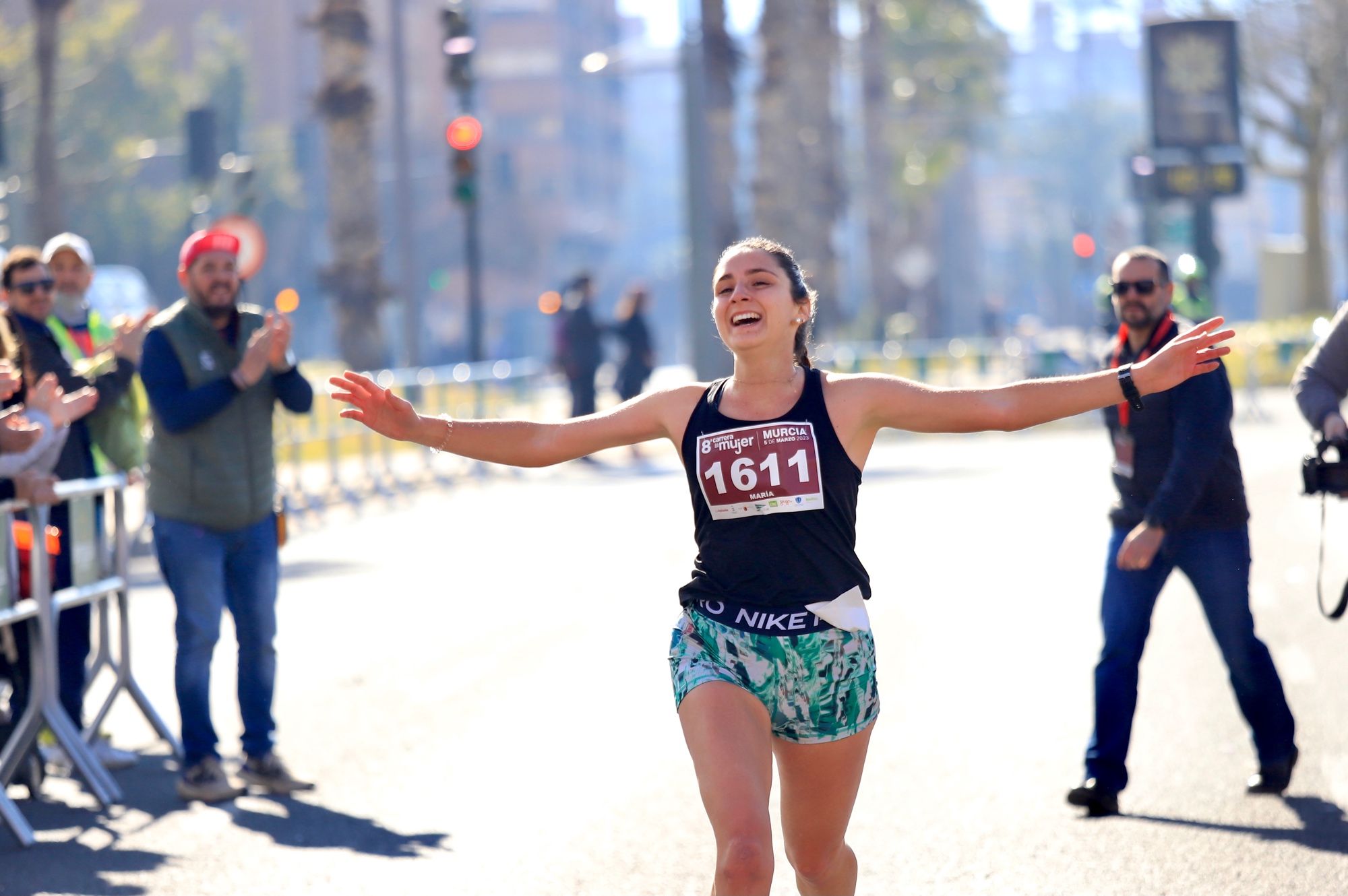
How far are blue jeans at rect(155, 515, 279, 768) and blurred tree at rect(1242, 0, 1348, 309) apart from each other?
39.0 meters

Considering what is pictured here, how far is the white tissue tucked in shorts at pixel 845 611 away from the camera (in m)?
4.82

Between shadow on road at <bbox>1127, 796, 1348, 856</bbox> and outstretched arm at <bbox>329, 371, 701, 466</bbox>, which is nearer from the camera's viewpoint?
outstretched arm at <bbox>329, 371, 701, 466</bbox>

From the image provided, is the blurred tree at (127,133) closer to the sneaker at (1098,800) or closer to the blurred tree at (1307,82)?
the blurred tree at (1307,82)

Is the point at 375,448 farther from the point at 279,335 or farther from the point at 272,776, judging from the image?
the point at 279,335

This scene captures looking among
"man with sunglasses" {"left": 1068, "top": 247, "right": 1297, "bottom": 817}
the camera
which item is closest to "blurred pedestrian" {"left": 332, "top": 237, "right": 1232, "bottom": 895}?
the camera

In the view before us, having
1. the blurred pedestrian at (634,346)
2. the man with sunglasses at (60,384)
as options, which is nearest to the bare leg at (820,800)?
the man with sunglasses at (60,384)

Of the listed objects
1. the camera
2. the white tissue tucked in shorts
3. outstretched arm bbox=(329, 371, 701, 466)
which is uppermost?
outstretched arm bbox=(329, 371, 701, 466)

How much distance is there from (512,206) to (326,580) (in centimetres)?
7463

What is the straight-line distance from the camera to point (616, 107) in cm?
13475

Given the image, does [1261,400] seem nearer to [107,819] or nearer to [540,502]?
[540,502]

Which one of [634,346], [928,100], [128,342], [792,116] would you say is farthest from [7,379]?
[928,100]

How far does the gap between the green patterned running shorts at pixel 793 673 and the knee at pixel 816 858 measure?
9.7 inches

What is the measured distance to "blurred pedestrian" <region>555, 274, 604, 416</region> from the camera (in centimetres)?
2553

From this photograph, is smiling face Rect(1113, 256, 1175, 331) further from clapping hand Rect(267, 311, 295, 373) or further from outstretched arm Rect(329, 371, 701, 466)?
clapping hand Rect(267, 311, 295, 373)
